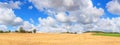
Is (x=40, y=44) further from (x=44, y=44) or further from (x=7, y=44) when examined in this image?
(x=7, y=44)

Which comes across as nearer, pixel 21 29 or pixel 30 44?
pixel 30 44

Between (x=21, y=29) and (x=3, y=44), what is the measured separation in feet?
205

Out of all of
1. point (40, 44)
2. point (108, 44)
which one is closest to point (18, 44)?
point (40, 44)

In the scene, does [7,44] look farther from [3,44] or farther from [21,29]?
[21,29]

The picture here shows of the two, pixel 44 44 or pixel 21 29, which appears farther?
pixel 21 29

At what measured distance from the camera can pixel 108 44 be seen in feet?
131

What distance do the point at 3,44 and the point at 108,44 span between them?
1646 cm

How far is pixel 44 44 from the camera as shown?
3697cm

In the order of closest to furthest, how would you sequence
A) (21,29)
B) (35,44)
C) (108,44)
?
1. (35,44)
2. (108,44)
3. (21,29)

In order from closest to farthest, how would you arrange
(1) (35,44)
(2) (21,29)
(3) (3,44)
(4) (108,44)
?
(3) (3,44) < (1) (35,44) < (4) (108,44) < (2) (21,29)

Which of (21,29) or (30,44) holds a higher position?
(21,29)

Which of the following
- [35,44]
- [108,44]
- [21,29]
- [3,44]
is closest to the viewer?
[3,44]

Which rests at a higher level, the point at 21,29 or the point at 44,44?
the point at 21,29

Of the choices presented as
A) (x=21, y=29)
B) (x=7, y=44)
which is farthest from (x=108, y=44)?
(x=21, y=29)
